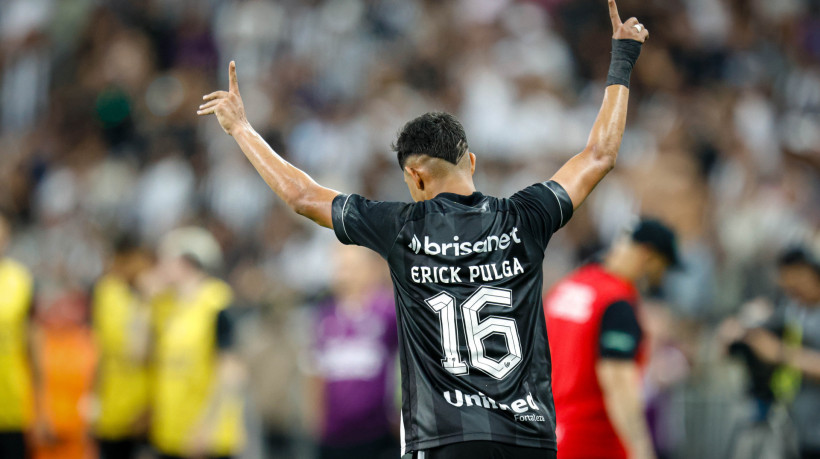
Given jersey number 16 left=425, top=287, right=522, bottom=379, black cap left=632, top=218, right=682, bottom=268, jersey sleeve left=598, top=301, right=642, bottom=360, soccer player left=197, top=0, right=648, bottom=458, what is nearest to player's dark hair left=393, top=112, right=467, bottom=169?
soccer player left=197, top=0, right=648, bottom=458

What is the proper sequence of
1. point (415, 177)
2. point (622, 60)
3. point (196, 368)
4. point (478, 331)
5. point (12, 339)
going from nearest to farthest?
point (478, 331) → point (415, 177) → point (622, 60) → point (196, 368) → point (12, 339)

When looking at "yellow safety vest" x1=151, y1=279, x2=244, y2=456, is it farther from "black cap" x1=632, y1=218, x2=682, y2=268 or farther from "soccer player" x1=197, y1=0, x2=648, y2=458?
"soccer player" x1=197, y1=0, x2=648, y2=458

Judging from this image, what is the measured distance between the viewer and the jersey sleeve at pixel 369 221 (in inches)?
164

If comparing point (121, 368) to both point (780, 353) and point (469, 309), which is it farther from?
point (469, 309)

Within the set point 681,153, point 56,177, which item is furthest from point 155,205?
point 681,153

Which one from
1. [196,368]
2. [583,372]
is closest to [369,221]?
[583,372]

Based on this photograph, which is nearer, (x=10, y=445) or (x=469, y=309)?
(x=469, y=309)

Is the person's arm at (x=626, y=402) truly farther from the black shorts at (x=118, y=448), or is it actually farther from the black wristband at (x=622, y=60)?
the black shorts at (x=118, y=448)

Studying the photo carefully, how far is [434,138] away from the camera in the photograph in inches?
165

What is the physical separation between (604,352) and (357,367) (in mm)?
3293

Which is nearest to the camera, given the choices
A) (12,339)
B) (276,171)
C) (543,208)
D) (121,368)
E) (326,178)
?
(543,208)

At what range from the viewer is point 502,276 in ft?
13.4

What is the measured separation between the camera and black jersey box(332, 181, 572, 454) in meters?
3.98

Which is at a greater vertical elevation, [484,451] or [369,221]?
[369,221]
